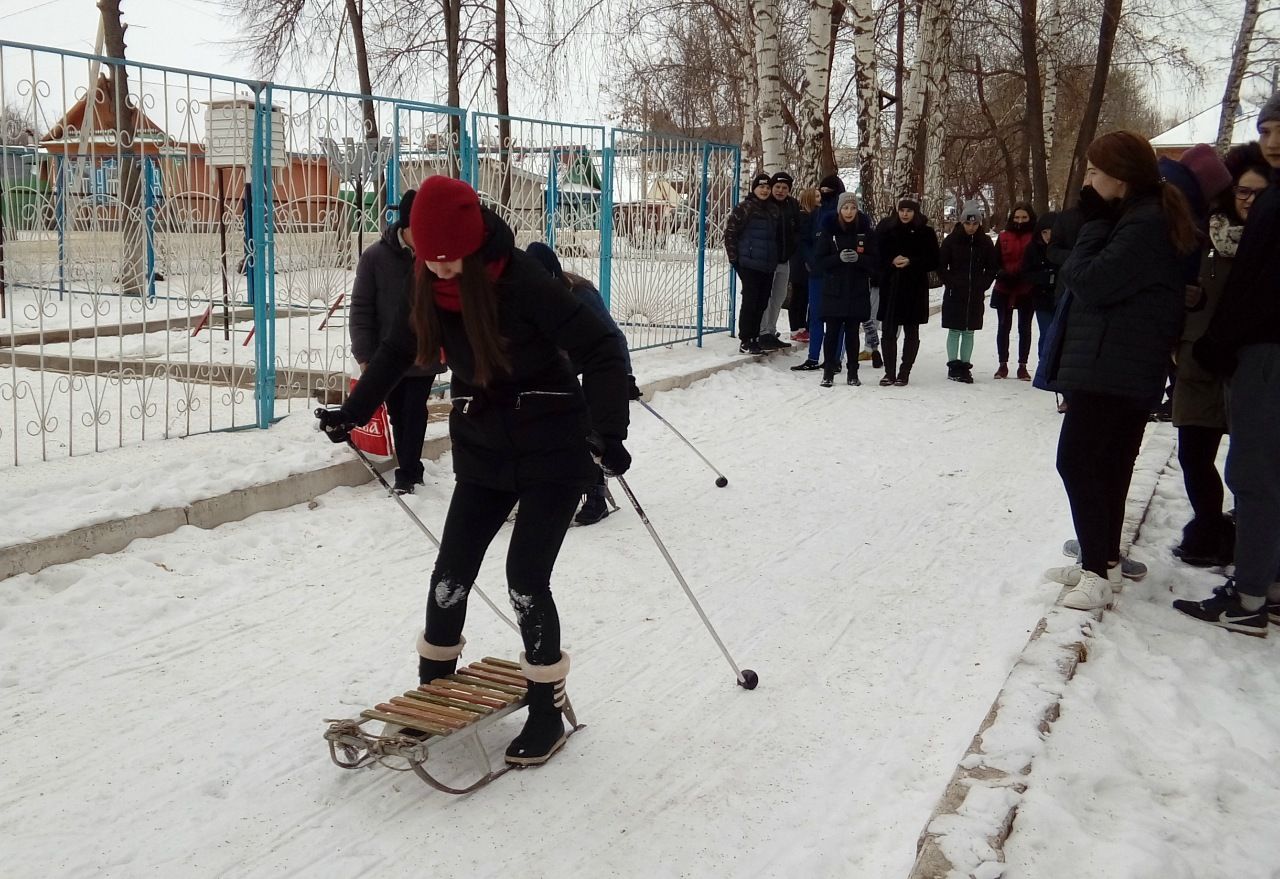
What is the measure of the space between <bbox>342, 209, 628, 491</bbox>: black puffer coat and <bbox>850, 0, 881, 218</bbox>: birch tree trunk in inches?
497

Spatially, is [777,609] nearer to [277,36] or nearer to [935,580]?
[935,580]

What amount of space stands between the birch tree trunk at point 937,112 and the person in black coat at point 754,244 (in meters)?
7.29

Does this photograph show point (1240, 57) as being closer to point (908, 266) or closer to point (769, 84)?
point (769, 84)

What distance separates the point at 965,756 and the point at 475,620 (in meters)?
2.25

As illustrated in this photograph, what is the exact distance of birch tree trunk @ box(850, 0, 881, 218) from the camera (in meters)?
15.5

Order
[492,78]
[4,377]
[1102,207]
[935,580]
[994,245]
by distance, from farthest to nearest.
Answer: [492,78], [994,245], [4,377], [935,580], [1102,207]

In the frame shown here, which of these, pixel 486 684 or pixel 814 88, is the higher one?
pixel 814 88

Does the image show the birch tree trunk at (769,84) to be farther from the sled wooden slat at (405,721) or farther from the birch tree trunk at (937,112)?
the sled wooden slat at (405,721)

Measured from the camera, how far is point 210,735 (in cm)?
380

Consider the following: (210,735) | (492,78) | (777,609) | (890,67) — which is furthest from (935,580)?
(890,67)

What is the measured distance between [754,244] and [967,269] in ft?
7.00

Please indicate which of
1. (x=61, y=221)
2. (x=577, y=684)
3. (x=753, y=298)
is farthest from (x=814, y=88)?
(x=577, y=684)

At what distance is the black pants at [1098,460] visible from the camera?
4.62 m

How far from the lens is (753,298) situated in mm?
11922
